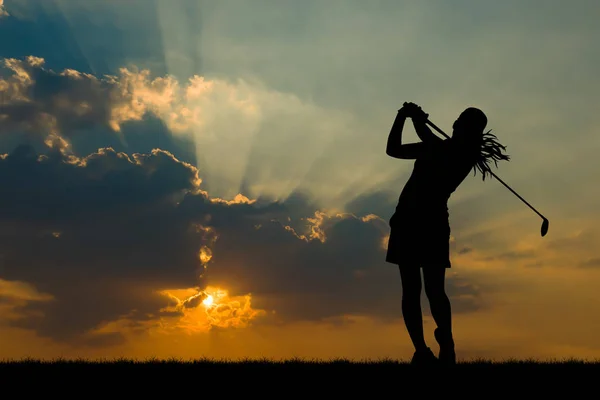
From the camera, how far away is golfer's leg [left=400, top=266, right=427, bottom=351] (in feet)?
32.2

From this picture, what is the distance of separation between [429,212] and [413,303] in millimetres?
1271

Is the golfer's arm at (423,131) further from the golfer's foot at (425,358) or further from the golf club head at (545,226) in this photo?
the golfer's foot at (425,358)

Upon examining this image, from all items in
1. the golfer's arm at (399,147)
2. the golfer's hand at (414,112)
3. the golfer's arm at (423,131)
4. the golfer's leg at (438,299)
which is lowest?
the golfer's leg at (438,299)

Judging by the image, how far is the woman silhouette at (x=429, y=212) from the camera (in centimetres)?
959

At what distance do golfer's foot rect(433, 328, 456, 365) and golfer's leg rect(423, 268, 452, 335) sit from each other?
0.22 feet

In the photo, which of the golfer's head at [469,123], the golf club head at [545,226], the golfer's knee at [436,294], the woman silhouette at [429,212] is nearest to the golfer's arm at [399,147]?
the woman silhouette at [429,212]

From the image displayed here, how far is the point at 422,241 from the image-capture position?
962 centimetres

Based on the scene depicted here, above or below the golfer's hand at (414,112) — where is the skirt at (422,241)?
below

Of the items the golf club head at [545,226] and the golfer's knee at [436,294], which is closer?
the golfer's knee at [436,294]
